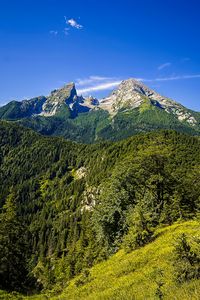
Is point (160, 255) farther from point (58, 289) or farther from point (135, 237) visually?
point (58, 289)

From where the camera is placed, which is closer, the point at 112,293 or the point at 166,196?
the point at 112,293

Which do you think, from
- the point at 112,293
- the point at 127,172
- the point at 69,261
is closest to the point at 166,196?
the point at 127,172

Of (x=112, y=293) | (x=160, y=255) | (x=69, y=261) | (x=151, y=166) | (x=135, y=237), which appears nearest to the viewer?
(x=112, y=293)

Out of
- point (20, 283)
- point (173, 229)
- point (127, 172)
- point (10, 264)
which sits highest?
point (127, 172)

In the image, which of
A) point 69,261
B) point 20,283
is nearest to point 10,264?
point 20,283

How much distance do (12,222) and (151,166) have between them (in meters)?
29.6

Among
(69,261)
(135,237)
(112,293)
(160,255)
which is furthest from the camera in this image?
(69,261)

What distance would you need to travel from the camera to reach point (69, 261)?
10181 cm

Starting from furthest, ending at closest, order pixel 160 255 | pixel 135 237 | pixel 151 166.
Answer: pixel 151 166, pixel 135 237, pixel 160 255

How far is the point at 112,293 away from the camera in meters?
24.0

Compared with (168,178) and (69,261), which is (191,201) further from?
(69,261)

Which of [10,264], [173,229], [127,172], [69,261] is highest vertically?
[127,172]

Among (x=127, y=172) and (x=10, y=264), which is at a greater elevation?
(x=127, y=172)

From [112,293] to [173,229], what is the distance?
22.3 m
